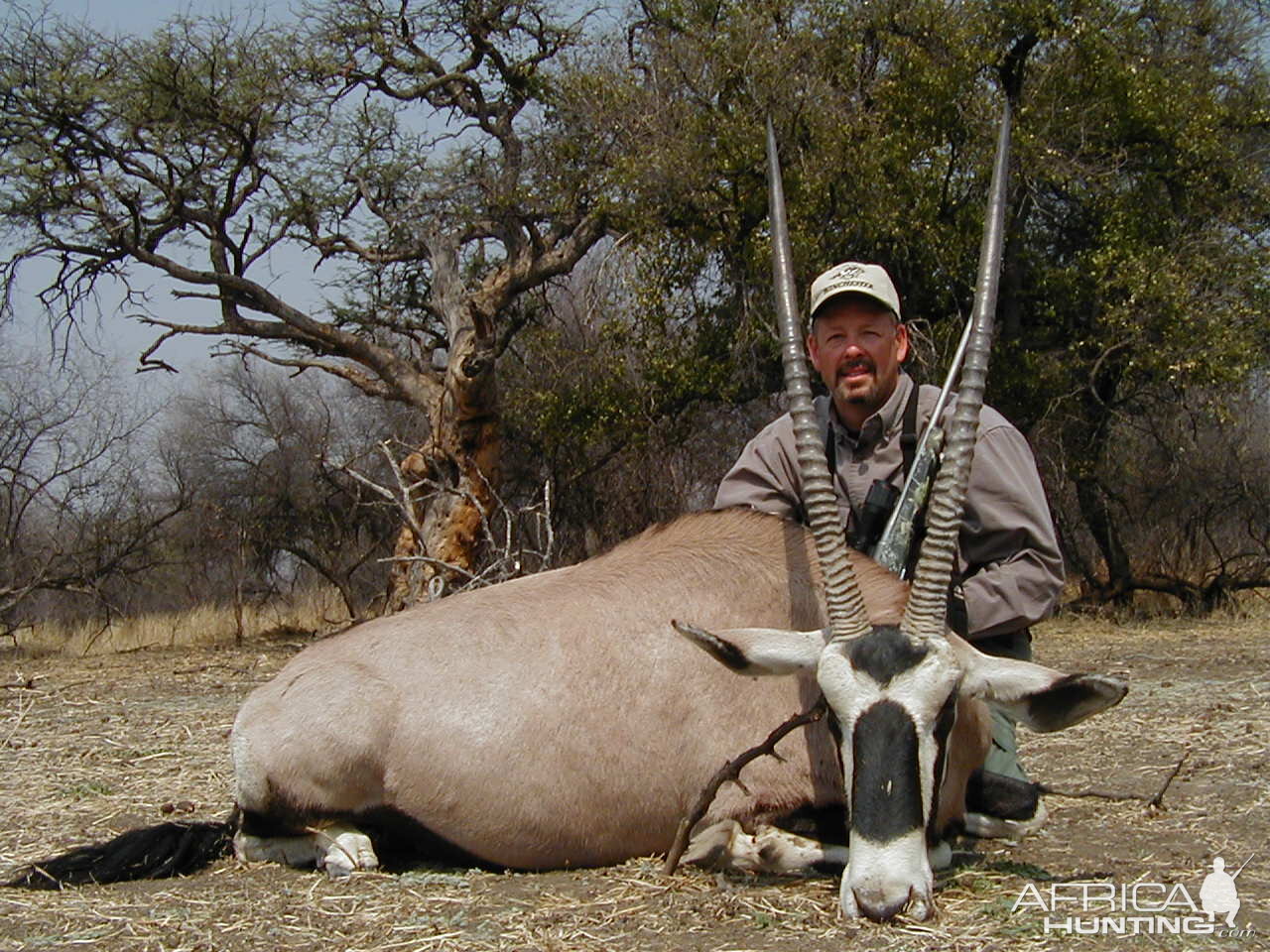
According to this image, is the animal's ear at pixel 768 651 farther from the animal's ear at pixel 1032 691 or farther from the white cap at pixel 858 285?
the white cap at pixel 858 285

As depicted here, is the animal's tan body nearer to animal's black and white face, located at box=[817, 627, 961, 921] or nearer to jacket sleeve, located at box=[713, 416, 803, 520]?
animal's black and white face, located at box=[817, 627, 961, 921]

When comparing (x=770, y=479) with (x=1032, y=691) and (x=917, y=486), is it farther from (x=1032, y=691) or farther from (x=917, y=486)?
(x=1032, y=691)

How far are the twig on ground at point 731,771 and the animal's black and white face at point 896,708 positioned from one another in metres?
0.14

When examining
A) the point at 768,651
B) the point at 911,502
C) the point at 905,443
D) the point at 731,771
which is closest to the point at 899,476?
the point at 905,443

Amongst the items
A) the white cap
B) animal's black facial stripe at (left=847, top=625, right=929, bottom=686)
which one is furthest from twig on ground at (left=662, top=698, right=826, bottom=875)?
the white cap

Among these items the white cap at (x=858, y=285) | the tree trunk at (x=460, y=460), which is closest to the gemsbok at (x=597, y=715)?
the white cap at (x=858, y=285)

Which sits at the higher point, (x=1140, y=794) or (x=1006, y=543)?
(x=1006, y=543)

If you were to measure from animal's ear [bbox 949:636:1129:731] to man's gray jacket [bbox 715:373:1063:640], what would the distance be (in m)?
0.62

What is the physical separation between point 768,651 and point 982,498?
44.3 inches

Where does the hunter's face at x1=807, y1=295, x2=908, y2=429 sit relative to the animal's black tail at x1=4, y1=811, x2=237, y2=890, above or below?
above

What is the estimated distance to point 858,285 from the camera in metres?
4.74

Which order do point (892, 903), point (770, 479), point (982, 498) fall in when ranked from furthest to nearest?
1. point (770, 479)
2. point (982, 498)
3. point (892, 903)

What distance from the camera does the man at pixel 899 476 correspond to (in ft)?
14.5

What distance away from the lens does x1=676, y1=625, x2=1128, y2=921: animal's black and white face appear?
11.1ft
